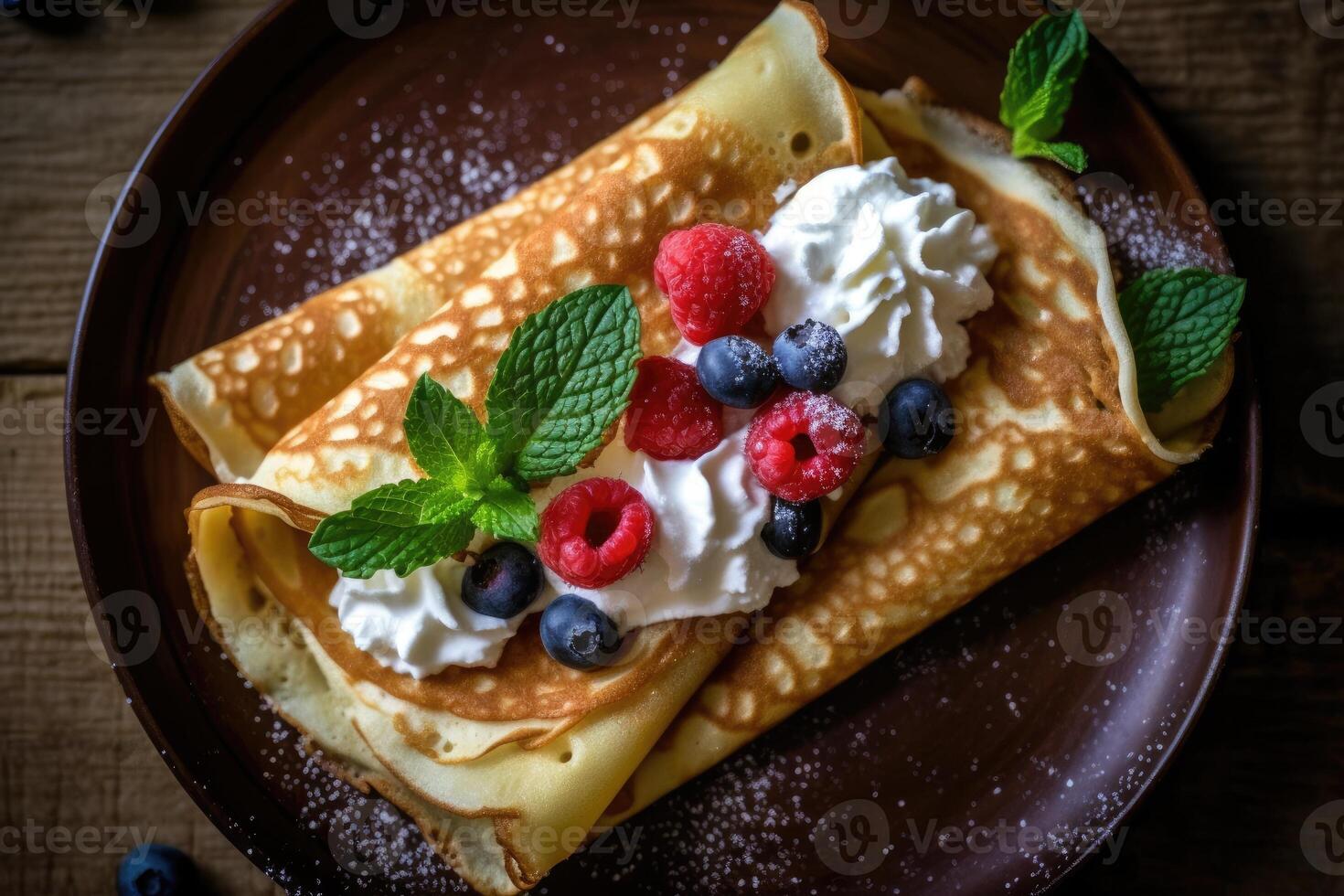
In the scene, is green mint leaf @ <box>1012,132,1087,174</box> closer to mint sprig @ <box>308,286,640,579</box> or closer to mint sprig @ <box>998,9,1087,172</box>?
mint sprig @ <box>998,9,1087,172</box>

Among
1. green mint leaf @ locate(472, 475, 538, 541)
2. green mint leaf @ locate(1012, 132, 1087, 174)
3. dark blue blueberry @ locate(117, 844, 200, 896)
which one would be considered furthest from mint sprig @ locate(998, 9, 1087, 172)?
dark blue blueberry @ locate(117, 844, 200, 896)

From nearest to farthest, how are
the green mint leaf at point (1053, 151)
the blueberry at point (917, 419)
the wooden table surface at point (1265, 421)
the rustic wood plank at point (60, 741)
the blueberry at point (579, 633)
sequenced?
the blueberry at point (579, 633) → the blueberry at point (917, 419) → the green mint leaf at point (1053, 151) → the wooden table surface at point (1265, 421) → the rustic wood plank at point (60, 741)

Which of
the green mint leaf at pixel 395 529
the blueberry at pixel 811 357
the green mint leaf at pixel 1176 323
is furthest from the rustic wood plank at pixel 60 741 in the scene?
the green mint leaf at pixel 1176 323

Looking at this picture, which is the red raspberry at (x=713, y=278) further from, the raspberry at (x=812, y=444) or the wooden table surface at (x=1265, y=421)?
the wooden table surface at (x=1265, y=421)

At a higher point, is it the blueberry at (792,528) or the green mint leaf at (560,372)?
the green mint leaf at (560,372)

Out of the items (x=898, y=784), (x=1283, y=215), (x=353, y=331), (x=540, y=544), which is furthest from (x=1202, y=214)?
(x=353, y=331)
